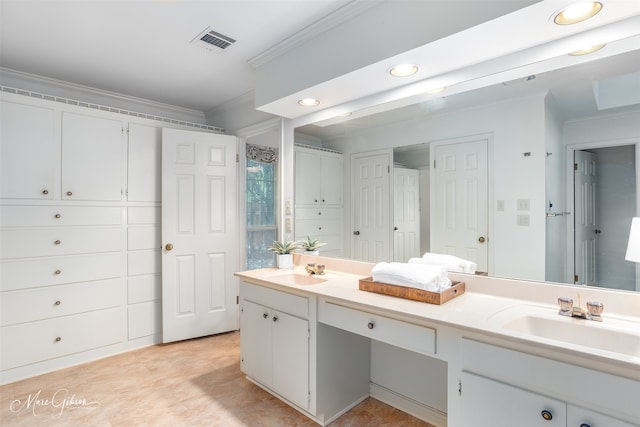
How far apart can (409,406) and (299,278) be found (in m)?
1.05

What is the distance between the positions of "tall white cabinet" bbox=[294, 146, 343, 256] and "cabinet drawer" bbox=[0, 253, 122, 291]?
168 centimetres

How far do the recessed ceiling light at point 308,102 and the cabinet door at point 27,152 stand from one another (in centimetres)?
198

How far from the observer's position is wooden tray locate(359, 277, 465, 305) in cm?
151

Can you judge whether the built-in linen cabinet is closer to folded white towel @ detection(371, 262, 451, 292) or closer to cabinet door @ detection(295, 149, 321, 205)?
folded white towel @ detection(371, 262, 451, 292)

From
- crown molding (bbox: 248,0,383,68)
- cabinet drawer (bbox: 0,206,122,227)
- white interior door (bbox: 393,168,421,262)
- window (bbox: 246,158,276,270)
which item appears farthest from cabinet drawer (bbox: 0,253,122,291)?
white interior door (bbox: 393,168,421,262)

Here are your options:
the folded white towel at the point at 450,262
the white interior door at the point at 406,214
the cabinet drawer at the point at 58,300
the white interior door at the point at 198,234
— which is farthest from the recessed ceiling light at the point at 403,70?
the cabinet drawer at the point at 58,300

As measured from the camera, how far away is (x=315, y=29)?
194 centimetres

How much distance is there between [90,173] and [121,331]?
1406 mm

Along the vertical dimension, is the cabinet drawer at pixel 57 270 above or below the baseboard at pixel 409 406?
above

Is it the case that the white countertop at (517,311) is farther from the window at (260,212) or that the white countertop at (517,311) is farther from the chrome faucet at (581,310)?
the window at (260,212)

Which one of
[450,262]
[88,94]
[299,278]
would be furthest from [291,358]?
[88,94]

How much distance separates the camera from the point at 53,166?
253cm

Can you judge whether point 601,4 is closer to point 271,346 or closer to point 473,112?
point 473,112

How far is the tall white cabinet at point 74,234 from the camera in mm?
2379
